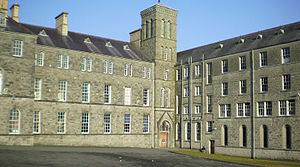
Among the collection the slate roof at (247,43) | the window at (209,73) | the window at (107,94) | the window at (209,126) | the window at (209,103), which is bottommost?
the window at (209,126)

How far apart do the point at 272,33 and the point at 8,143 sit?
112 ft

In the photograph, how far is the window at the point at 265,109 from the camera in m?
45.3

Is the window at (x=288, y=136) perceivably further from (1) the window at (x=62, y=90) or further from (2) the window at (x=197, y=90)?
(1) the window at (x=62, y=90)

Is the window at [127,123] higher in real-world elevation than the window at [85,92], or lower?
lower

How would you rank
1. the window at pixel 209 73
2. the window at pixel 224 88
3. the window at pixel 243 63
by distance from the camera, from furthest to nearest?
the window at pixel 209 73 → the window at pixel 224 88 → the window at pixel 243 63

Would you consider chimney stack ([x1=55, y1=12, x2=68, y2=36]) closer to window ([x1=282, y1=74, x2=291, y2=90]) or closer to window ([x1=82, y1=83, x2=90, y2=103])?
window ([x1=82, y1=83, x2=90, y2=103])

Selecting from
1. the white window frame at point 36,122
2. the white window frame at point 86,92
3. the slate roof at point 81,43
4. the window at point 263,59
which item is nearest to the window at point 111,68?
the slate roof at point 81,43

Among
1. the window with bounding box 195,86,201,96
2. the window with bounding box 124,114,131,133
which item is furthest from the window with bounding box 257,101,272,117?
the window with bounding box 124,114,131,133

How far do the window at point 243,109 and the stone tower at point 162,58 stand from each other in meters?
13.0

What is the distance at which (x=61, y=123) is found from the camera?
47.7 m

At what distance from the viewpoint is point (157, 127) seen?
57.1m

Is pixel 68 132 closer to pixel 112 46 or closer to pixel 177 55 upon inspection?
pixel 112 46

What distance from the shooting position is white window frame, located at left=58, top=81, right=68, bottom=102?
48.0 metres

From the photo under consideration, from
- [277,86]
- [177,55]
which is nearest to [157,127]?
[177,55]
